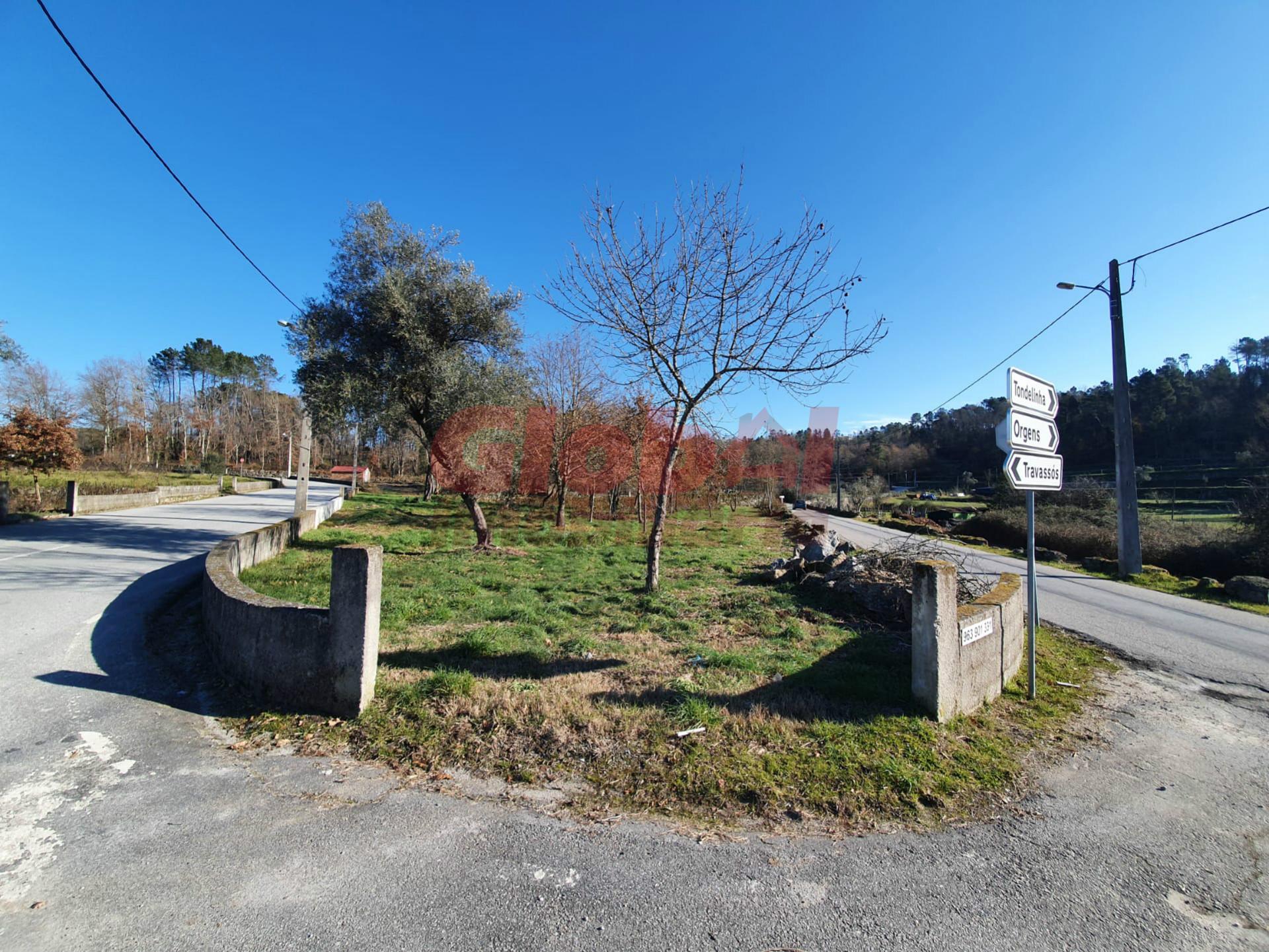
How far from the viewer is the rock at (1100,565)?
1481cm

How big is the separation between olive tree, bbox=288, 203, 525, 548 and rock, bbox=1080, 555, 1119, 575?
16943 millimetres

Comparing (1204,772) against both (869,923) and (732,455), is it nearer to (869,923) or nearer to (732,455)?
(869,923)

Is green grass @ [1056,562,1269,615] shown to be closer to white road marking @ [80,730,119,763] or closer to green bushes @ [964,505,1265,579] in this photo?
green bushes @ [964,505,1265,579]

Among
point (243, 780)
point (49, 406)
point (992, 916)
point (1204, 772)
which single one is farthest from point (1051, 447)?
point (49, 406)

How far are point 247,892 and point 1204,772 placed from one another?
572cm

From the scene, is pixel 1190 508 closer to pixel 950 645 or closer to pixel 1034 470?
pixel 1034 470

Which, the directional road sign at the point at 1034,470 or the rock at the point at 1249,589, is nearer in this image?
the directional road sign at the point at 1034,470

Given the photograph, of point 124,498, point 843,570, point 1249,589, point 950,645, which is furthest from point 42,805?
point 124,498

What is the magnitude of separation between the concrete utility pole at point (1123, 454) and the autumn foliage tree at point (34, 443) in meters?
33.5

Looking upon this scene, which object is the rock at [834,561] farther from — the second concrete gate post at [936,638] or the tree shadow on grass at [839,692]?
the second concrete gate post at [936,638]

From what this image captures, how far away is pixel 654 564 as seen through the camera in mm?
8781

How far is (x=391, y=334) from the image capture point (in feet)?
39.9

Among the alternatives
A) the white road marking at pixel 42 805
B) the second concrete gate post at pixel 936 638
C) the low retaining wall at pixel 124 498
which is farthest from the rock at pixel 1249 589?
the low retaining wall at pixel 124 498

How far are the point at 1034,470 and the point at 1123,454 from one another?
485 inches
